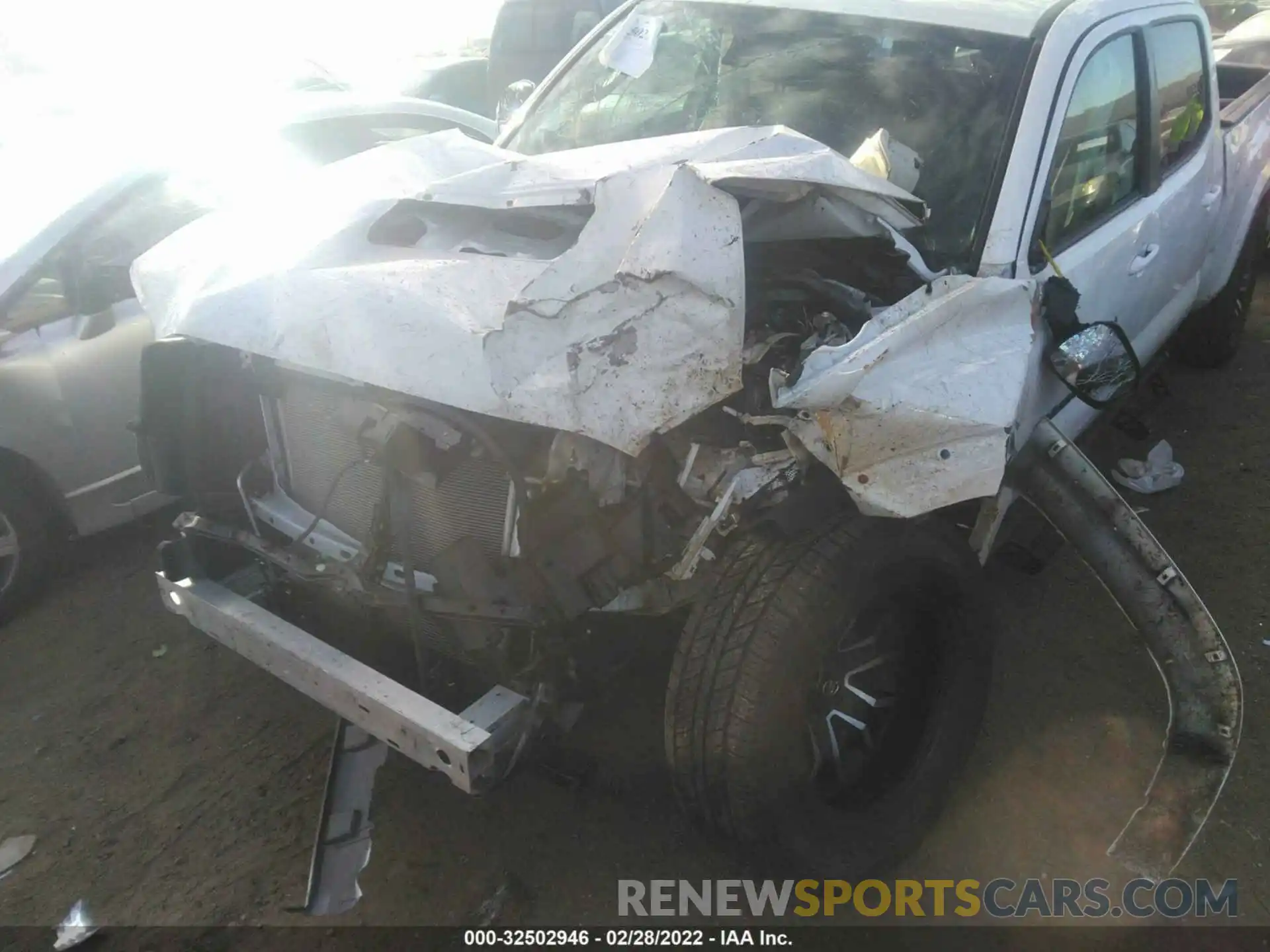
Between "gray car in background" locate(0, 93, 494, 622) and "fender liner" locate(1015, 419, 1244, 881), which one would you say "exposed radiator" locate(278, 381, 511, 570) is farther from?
"fender liner" locate(1015, 419, 1244, 881)

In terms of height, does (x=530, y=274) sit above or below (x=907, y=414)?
above

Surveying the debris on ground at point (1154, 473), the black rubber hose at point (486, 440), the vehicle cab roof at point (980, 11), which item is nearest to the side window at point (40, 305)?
the black rubber hose at point (486, 440)

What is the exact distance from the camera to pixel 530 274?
A: 2053 mm

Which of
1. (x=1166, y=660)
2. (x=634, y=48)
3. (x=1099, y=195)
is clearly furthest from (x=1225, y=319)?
(x=634, y=48)

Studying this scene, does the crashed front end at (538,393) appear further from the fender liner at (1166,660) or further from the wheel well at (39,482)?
the wheel well at (39,482)

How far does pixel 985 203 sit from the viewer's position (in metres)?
2.50

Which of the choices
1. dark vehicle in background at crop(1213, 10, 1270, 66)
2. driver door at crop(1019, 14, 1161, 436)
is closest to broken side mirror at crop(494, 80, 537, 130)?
driver door at crop(1019, 14, 1161, 436)

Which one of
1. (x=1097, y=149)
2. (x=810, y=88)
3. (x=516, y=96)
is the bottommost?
(x=516, y=96)

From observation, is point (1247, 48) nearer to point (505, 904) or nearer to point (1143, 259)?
point (1143, 259)

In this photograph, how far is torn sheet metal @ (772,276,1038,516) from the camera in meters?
1.89

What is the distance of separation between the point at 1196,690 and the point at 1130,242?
60.3 inches

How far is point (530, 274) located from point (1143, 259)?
7.46 ft

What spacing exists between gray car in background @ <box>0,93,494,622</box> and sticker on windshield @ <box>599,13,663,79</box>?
62.7 inches

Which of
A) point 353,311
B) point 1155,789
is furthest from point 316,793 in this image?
point 1155,789
